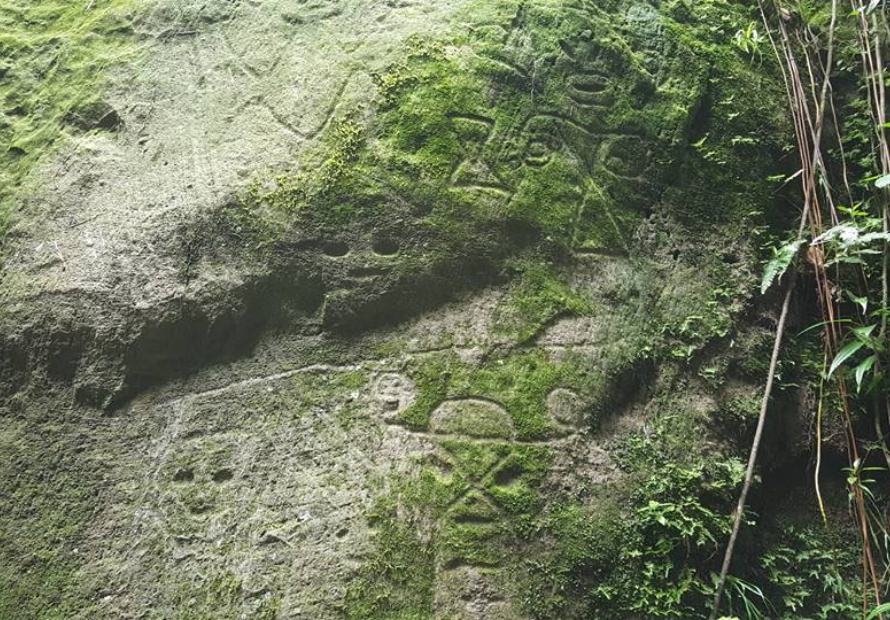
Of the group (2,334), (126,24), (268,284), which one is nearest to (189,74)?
(126,24)

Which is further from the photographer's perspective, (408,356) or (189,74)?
(189,74)

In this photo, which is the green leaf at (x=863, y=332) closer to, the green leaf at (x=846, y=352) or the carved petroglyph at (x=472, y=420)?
the green leaf at (x=846, y=352)

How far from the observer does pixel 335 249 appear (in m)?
2.83

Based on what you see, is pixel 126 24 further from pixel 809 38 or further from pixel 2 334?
pixel 809 38

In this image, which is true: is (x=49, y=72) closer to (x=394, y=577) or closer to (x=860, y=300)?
(x=394, y=577)

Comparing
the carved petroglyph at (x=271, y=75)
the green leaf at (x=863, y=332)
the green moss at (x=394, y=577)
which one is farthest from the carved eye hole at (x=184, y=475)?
the green leaf at (x=863, y=332)

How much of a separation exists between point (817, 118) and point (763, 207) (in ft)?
1.64

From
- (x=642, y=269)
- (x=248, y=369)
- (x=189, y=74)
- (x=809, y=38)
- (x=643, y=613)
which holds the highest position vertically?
(x=809, y=38)

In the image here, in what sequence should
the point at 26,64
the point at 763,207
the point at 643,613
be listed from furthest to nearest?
1. the point at 26,64
2. the point at 763,207
3. the point at 643,613

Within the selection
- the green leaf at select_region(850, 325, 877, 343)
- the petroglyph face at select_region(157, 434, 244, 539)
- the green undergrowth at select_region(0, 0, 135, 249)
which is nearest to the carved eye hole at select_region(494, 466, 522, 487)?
the petroglyph face at select_region(157, 434, 244, 539)

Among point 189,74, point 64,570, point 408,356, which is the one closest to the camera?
point 64,570

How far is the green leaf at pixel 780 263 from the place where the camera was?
8.64 ft

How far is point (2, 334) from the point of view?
281 centimetres

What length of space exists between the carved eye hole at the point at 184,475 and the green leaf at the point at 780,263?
2.35 metres
